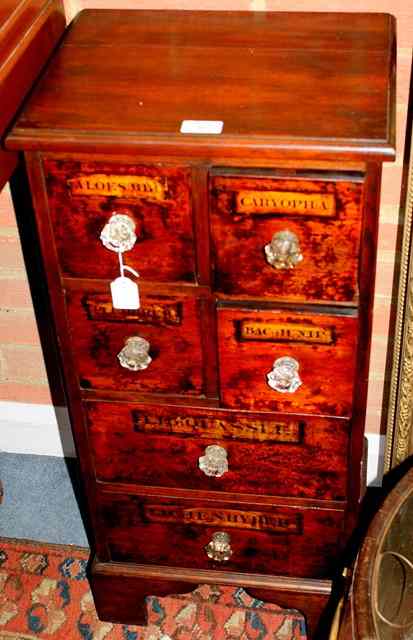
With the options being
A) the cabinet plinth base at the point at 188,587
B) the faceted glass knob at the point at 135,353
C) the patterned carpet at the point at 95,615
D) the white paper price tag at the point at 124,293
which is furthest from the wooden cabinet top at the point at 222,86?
the patterned carpet at the point at 95,615

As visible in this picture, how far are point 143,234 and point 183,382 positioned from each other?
0.30m

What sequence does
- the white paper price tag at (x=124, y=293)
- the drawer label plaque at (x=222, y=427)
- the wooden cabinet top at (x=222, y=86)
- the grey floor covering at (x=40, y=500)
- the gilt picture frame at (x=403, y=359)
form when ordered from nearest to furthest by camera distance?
the wooden cabinet top at (x=222, y=86) < the white paper price tag at (x=124, y=293) < the drawer label plaque at (x=222, y=427) < the gilt picture frame at (x=403, y=359) < the grey floor covering at (x=40, y=500)

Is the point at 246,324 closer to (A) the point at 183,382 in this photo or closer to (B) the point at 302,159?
(A) the point at 183,382

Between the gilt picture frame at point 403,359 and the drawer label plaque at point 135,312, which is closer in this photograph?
the drawer label plaque at point 135,312

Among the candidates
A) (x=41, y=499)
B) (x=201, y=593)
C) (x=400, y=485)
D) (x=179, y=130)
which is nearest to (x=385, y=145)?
(x=179, y=130)

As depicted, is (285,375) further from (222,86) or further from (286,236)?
(222,86)

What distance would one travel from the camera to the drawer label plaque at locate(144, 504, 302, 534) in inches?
70.4

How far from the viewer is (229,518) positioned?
5.94 feet

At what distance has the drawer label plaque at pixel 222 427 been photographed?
164 centimetres

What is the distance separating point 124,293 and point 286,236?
0.27 m

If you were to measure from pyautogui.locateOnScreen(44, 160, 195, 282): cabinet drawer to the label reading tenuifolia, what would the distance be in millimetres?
56

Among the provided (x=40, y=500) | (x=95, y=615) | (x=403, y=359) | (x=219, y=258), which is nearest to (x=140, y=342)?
(x=219, y=258)

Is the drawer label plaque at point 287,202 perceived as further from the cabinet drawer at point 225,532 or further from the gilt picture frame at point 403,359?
the cabinet drawer at point 225,532

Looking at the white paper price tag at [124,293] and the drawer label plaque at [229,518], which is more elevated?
the white paper price tag at [124,293]
